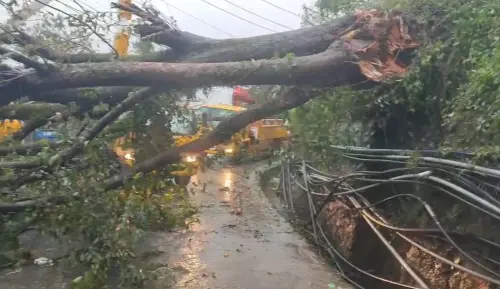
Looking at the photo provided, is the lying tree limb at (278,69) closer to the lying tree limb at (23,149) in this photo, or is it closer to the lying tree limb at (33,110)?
the lying tree limb at (23,149)

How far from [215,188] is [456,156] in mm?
8087

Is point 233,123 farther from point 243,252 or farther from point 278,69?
point 243,252

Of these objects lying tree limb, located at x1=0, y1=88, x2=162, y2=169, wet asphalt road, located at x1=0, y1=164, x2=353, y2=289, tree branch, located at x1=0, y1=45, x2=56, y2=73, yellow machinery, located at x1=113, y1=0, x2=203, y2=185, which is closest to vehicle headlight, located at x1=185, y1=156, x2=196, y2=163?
yellow machinery, located at x1=113, y1=0, x2=203, y2=185

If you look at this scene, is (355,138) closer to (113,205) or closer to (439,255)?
(439,255)

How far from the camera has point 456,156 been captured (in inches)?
180

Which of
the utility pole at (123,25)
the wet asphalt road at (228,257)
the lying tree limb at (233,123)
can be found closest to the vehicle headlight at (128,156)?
the lying tree limb at (233,123)

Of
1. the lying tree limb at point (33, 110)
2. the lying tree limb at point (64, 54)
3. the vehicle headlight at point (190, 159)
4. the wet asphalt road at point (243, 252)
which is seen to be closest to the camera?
the lying tree limb at point (64, 54)

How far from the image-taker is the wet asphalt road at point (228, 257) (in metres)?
5.58

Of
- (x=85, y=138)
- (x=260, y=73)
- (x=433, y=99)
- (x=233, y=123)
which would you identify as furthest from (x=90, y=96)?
(x=433, y=99)

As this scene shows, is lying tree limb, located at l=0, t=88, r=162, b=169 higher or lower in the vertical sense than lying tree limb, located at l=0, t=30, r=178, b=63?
lower

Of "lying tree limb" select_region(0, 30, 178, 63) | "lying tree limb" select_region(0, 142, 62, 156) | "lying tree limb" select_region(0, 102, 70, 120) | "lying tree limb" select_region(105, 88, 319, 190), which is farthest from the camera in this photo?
"lying tree limb" select_region(0, 102, 70, 120)

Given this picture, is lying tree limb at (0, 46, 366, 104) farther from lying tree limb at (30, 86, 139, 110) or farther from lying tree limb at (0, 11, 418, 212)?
lying tree limb at (30, 86, 139, 110)

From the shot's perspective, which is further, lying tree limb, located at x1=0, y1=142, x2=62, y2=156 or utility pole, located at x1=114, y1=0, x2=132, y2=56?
lying tree limb, located at x1=0, y1=142, x2=62, y2=156

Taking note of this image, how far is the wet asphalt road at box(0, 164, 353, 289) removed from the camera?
558 centimetres
